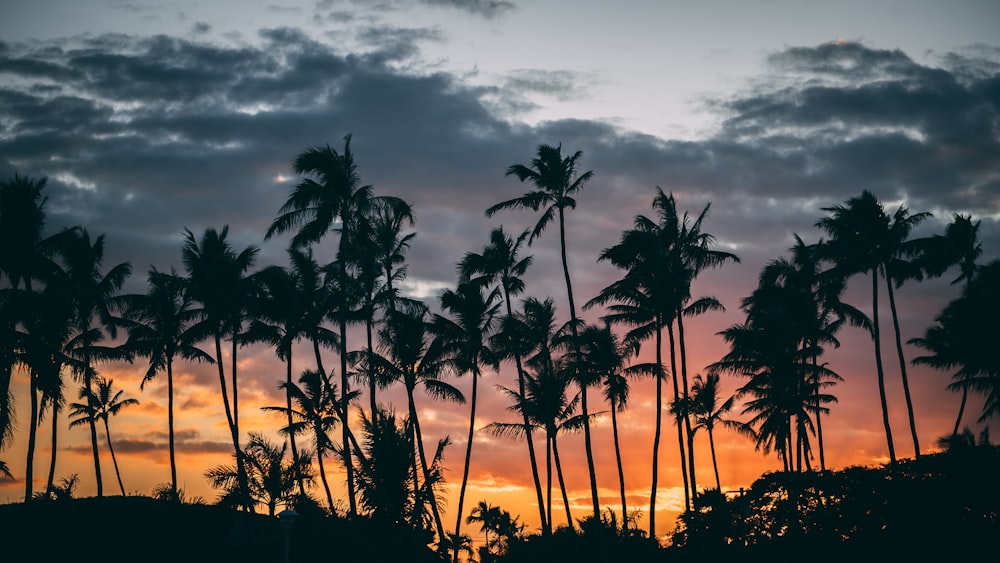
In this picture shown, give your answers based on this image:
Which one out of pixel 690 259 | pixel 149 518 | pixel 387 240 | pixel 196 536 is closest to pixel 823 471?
pixel 690 259

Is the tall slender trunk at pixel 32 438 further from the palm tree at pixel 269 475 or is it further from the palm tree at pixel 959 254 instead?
the palm tree at pixel 959 254

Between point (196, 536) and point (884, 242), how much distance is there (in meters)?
40.2

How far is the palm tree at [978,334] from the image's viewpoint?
52781mm

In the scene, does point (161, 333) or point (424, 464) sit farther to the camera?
point (161, 333)

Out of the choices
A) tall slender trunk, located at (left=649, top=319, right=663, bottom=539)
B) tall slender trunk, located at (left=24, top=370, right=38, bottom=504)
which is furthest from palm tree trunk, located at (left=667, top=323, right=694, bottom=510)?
tall slender trunk, located at (left=24, top=370, right=38, bottom=504)

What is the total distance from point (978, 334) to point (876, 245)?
1038 centimetres

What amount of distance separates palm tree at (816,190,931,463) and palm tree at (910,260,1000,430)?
683 cm

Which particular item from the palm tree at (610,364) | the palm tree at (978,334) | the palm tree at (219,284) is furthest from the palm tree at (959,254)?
the palm tree at (219,284)

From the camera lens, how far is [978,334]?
53281 mm

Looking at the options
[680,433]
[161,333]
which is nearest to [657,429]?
[680,433]

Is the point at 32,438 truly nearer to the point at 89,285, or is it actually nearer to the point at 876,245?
the point at 89,285

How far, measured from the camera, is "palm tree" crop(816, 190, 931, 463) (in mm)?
48688

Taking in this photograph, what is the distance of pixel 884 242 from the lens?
4872 centimetres

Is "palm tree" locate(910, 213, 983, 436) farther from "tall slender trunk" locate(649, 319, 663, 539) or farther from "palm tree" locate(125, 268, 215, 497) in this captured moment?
"palm tree" locate(125, 268, 215, 497)
